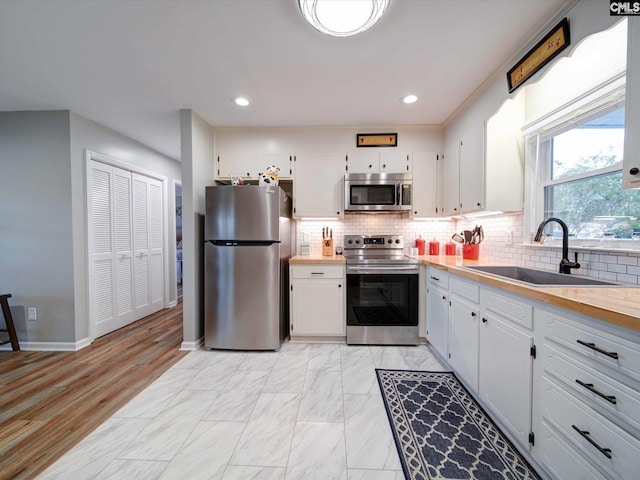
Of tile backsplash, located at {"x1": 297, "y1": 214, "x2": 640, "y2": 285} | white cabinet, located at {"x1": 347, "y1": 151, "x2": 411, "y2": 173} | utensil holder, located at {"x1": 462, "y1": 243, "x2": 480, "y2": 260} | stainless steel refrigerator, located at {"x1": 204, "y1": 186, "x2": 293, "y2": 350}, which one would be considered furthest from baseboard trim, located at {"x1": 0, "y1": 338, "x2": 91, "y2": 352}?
utensil holder, located at {"x1": 462, "y1": 243, "x2": 480, "y2": 260}

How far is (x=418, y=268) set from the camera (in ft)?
8.61

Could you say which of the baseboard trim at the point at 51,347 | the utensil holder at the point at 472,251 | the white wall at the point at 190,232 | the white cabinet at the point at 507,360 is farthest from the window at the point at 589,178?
the baseboard trim at the point at 51,347

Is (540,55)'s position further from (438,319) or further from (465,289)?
(438,319)

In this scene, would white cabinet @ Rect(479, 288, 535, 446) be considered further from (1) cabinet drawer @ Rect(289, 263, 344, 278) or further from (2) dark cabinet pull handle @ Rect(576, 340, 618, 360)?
(1) cabinet drawer @ Rect(289, 263, 344, 278)

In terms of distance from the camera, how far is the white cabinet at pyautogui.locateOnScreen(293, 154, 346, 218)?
3.00 m

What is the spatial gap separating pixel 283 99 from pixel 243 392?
2543 millimetres

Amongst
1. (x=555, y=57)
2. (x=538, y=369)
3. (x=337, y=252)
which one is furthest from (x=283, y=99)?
(x=538, y=369)

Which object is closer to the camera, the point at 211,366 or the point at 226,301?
the point at 211,366

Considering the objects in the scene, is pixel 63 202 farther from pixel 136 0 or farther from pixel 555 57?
pixel 555 57

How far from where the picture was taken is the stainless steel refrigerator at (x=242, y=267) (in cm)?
252

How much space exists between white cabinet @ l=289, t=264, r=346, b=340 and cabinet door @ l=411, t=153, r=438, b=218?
1.22m

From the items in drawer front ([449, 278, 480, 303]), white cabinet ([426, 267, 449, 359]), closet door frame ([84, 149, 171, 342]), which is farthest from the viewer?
closet door frame ([84, 149, 171, 342])

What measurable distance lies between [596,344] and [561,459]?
0.56 m

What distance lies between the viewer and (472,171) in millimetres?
2334
